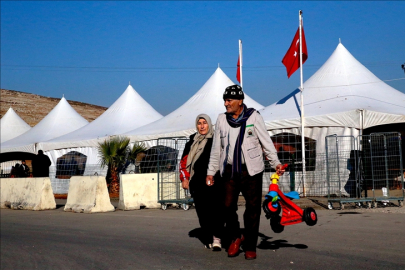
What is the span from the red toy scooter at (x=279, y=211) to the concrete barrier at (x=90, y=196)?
8012mm

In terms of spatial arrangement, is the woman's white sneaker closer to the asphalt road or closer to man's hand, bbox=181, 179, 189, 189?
the asphalt road

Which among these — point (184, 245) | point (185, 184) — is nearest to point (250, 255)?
point (185, 184)

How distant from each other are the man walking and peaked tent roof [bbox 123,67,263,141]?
13.4 meters

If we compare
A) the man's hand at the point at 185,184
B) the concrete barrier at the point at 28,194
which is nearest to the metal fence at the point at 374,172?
the man's hand at the point at 185,184

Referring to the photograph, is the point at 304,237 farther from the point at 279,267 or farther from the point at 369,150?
the point at 369,150

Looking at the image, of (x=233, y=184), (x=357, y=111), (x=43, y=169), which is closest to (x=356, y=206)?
(x=357, y=111)

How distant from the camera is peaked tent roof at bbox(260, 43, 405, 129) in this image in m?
15.2

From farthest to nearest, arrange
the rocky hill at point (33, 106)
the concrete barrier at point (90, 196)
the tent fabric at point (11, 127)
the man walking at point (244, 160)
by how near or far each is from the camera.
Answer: the rocky hill at point (33, 106) < the tent fabric at point (11, 127) < the concrete barrier at point (90, 196) < the man walking at point (244, 160)

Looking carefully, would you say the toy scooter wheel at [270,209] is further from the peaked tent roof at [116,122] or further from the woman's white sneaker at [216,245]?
the peaked tent roof at [116,122]

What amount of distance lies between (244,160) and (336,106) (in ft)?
38.2

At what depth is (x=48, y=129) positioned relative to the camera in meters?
27.5

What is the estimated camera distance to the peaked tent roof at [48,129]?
25.0 meters

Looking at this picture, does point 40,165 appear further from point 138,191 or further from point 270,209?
point 270,209

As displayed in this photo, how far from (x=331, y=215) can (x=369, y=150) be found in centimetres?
255
